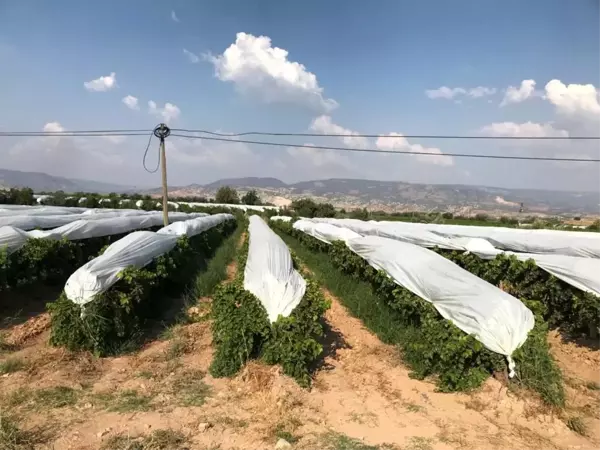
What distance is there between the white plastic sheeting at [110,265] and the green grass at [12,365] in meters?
0.91

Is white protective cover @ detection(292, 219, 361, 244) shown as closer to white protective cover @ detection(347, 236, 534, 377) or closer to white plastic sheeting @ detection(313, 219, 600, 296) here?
white plastic sheeting @ detection(313, 219, 600, 296)

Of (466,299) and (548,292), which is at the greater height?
(466,299)

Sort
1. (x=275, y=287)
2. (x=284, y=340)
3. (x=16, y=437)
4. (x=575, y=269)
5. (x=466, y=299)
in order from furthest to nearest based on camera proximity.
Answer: (x=575, y=269) < (x=275, y=287) < (x=466, y=299) < (x=284, y=340) < (x=16, y=437)

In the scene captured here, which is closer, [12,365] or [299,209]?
[12,365]

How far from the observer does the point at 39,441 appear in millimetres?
3484

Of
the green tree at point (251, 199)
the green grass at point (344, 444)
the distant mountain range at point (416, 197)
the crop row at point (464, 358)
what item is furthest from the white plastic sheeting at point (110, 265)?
the distant mountain range at point (416, 197)

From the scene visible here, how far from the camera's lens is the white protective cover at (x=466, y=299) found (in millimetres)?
4555

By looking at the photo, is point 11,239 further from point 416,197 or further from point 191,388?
point 416,197

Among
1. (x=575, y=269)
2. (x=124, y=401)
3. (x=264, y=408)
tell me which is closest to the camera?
(x=264, y=408)

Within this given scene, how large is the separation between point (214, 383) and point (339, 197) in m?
124

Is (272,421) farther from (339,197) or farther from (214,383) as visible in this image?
(339,197)

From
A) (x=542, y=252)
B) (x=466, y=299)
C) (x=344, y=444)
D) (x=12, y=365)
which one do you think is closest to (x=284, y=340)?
(x=344, y=444)

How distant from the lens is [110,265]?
6.21m

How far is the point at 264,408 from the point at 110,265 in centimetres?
344
